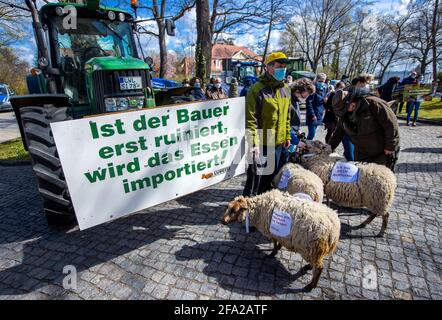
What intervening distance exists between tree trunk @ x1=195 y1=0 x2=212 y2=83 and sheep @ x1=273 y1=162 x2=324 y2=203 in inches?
382

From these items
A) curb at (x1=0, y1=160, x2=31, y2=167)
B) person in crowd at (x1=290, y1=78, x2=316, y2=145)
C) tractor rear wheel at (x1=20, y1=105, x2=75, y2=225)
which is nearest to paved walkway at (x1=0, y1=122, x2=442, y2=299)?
tractor rear wheel at (x1=20, y1=105, x2=75, y2=225)

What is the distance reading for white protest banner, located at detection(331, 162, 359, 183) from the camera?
329 centimetres

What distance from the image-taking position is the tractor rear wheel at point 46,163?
2936 mm

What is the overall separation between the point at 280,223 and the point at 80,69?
182 inches

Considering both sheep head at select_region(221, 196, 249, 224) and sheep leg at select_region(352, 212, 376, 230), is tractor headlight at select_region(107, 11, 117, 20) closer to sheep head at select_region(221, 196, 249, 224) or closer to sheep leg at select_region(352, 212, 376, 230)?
sheep head at select_region(221, 196, 249, 224)

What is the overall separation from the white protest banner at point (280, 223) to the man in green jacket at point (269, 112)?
35.9 inches

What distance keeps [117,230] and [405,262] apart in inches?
151

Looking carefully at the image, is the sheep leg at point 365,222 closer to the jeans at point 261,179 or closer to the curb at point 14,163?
the jeans at point 261,179

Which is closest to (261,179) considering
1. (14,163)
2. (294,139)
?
(294,139)

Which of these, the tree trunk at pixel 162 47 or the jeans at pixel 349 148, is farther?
the tree trunk at pixel 162 47

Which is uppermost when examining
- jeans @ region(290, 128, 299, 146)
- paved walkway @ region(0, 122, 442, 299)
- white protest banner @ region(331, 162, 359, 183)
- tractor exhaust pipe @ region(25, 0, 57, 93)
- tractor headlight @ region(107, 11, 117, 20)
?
tractor headlight @ region(107, 11, 117, 20)

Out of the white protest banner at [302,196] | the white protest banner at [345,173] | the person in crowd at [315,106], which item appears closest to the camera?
the white protest banner at [302,196]

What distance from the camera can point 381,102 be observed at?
11.1 ft

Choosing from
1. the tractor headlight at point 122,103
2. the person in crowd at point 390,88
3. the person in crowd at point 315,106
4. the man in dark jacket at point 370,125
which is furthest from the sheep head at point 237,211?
the person in crowd at point 390,88
